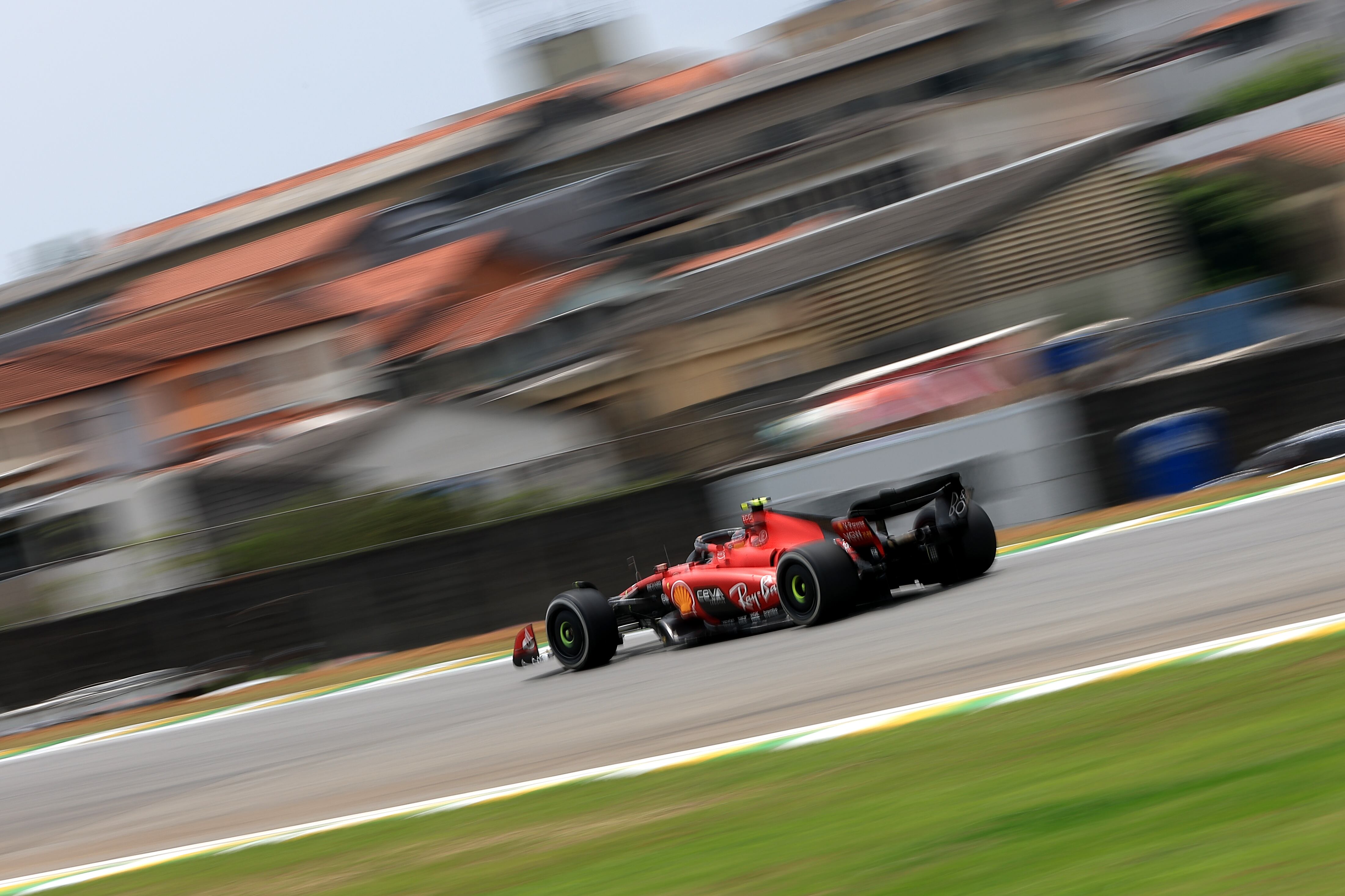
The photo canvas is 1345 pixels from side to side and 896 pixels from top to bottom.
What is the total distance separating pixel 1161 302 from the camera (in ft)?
94.7

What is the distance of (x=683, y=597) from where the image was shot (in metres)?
10.6

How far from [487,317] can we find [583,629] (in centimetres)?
2515

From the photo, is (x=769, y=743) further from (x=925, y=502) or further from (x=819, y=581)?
(x=925, y=502)

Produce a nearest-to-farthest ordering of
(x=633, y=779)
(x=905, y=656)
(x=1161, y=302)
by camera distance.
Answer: (x=633, y=779), (x=905, y=656), (x=1161, y=302)

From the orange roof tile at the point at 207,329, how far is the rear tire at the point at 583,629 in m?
28.2

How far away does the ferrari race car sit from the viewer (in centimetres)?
964

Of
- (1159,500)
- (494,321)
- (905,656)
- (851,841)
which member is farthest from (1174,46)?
(851,841)

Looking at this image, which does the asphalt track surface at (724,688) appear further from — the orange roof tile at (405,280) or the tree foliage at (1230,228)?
the orange roof tile at (405,280)

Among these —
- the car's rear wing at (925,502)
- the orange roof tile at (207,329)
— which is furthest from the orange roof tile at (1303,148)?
the car's rear wing at (925,502)

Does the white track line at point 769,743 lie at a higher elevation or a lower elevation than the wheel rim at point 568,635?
higher

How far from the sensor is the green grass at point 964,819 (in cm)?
338

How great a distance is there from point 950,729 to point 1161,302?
25.2 metres

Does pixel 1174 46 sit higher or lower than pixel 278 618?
higher

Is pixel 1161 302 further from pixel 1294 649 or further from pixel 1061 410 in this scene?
pixel 1294 649
